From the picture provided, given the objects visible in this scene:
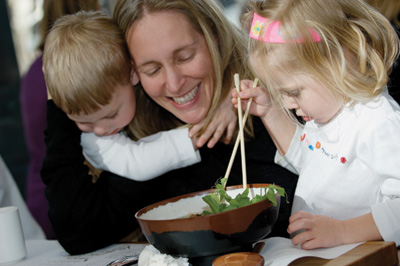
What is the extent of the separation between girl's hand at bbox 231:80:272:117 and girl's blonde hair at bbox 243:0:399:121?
0.52 feet

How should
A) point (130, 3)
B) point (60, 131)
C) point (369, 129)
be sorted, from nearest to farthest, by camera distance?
point (369, 129) < point (130, 3) < point (60, 131)

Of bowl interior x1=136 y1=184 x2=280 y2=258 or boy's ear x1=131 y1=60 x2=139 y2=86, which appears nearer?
bowl interior x1=136 y1=184 x2=280 y2=258

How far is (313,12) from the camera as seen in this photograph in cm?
122

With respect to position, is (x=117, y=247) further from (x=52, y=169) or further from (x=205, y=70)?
(x=205, y=70)

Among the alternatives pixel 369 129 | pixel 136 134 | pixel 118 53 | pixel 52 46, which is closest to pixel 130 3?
pixel 118 53

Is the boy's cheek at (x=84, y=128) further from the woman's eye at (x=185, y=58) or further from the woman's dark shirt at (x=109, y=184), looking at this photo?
the woman's eye at (x=185, y=58)

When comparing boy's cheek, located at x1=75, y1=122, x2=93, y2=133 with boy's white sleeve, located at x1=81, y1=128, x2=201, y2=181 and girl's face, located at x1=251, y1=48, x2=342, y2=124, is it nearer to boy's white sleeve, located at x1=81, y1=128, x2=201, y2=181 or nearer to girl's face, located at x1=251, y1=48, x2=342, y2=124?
boy's white sleeve, located at x1=81, y1=128, x2=201, y2=181

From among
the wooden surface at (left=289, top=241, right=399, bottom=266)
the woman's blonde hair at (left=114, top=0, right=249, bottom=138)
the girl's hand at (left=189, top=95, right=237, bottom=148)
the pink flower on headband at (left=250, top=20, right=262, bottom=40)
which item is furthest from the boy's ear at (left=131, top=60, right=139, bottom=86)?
the wooden surface at (left=289, top=241, right=399, bottom=266)

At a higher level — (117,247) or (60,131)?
(60,131)

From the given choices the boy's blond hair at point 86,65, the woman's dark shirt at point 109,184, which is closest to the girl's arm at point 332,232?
the woman's dark shirt at point 109,184

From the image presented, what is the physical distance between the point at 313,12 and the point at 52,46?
2.56 ft

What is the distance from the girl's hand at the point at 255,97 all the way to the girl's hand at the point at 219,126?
105 mm

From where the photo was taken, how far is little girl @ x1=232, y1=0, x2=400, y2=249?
3.71 feet

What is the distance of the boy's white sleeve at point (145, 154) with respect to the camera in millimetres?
1608
